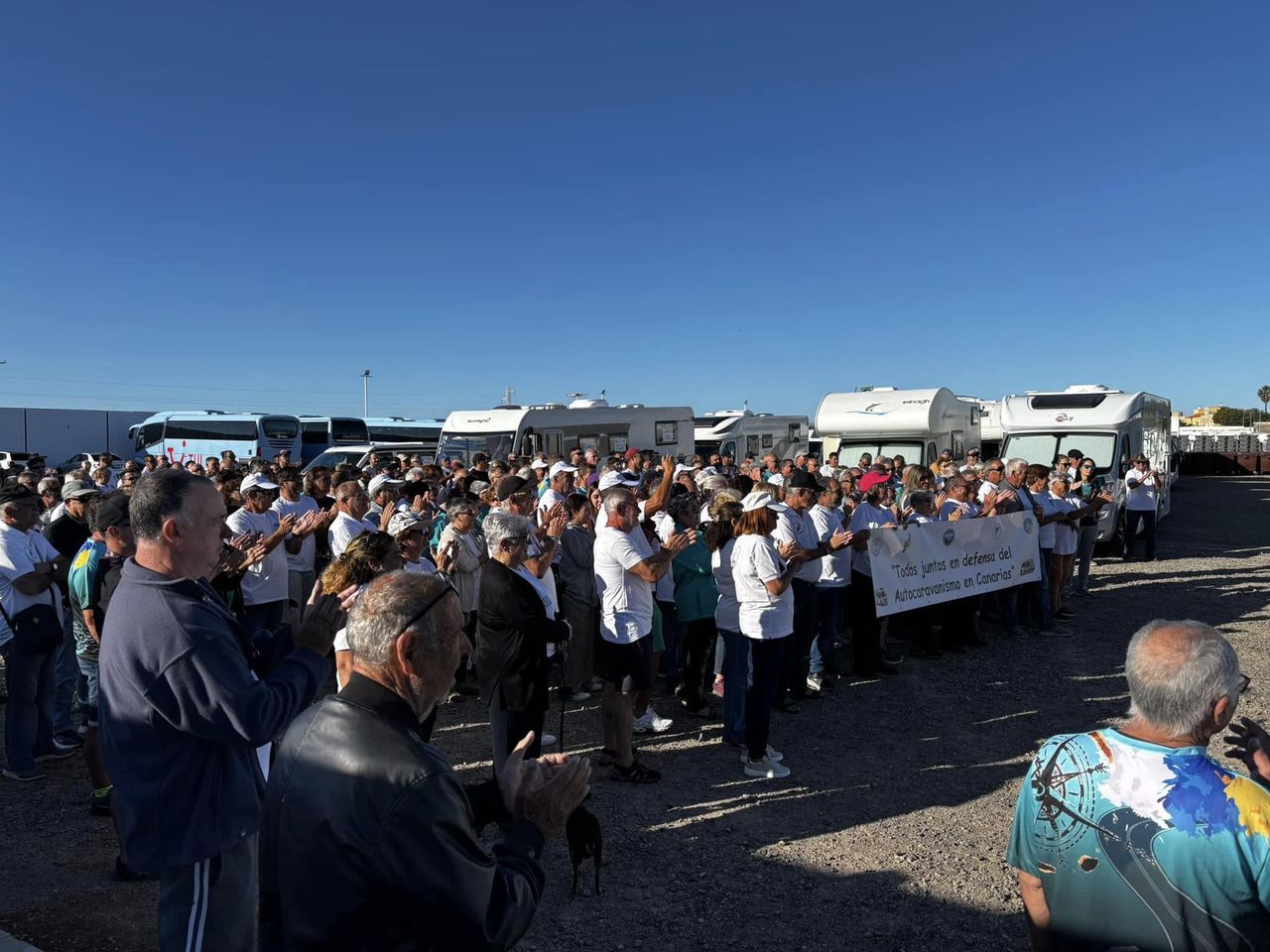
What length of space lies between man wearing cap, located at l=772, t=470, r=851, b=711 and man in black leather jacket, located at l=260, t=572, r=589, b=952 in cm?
524

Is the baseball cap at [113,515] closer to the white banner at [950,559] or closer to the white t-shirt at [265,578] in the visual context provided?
the white t-shirt at [265,578]

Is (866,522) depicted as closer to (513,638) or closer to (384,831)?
(513,638)

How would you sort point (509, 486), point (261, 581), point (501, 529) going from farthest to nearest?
point (509, 486) < point (261, 581) < point (501, 529)

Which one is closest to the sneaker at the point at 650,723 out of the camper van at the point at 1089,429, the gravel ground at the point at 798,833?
the gravel ground at the point at 798,833

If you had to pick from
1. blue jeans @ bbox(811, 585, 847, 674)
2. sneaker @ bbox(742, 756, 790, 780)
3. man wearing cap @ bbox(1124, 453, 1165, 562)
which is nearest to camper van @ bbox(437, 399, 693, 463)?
man wearing cap @ bbox(1124, 453, 1165, 562)

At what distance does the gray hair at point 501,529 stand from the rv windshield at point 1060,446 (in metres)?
13.6

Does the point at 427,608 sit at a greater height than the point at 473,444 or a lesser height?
lesser

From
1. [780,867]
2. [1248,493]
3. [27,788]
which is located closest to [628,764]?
[780,867]

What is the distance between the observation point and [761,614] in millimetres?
5500

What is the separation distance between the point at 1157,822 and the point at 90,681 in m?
5.73

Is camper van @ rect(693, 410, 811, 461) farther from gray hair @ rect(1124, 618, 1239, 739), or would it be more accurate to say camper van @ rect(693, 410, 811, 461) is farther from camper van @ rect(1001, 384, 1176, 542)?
gray hair @ rect(1124, 618, 1239, 739)

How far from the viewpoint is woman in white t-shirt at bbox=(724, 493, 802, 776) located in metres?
5.51

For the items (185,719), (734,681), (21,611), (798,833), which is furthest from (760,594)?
(21,611)

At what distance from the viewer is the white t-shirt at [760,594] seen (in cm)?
550
